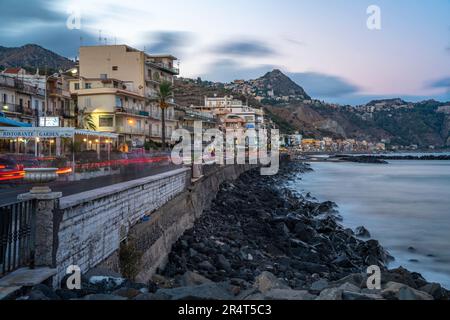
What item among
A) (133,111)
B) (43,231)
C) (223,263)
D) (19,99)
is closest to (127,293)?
(43,231)

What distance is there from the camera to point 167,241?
48.5ft

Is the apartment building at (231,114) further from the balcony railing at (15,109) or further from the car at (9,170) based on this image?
the car at (9,170)

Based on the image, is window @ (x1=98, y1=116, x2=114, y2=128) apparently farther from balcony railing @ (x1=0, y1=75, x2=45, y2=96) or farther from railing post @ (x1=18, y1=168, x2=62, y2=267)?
railing post @ (x1=18, y1=168, x2=62, y2=267)

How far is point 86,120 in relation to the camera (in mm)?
52500

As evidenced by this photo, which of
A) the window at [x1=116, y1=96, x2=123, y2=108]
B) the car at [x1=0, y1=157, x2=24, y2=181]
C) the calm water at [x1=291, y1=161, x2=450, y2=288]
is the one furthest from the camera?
the window at [x1=116, y1=96, x2=123, y2=108]

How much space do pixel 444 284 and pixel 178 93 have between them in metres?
129

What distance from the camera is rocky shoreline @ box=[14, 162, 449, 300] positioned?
6.70 meters

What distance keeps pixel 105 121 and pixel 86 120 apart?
217cm

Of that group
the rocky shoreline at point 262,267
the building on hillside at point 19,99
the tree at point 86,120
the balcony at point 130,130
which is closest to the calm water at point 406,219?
the rocky shoreline at point 262,267

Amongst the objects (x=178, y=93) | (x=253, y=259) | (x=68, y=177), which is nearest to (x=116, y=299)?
(x=253, y=259)

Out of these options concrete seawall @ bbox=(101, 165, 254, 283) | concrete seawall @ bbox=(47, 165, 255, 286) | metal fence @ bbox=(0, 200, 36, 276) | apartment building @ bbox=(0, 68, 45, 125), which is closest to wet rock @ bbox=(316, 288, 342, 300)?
concrete seawall @ bbox=(47, 165, 255, 286)

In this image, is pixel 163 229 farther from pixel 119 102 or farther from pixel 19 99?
pixel 119 102

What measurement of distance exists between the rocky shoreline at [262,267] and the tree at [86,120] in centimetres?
2710
